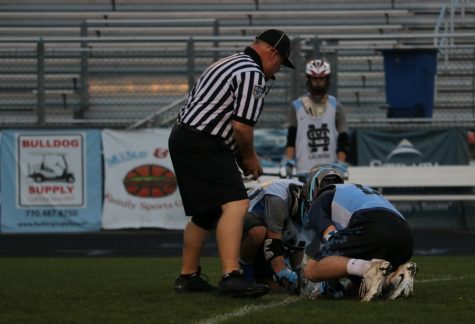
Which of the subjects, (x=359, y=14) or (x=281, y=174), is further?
(x=359, y=14)

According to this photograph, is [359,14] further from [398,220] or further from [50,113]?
[398,220]

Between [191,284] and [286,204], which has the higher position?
[286,204]

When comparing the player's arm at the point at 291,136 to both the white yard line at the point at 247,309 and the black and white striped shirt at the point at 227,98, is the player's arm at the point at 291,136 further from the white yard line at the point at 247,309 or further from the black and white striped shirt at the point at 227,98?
the white yard line at the point at 247,309

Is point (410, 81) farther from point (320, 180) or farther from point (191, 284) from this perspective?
point (191, 284)

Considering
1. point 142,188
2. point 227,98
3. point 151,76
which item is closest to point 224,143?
point 227,98

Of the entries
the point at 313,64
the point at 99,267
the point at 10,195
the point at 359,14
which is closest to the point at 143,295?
the point at 99,267

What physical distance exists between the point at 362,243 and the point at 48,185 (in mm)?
10703

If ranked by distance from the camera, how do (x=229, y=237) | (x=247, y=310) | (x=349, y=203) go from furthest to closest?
(x=229, y=237)
(x=349, y=203)
(x=247, y=310)

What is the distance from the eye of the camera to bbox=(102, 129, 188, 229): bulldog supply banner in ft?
55.8

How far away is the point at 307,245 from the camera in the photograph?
316 inches

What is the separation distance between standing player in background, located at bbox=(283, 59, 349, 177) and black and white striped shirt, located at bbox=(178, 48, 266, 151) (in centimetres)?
472

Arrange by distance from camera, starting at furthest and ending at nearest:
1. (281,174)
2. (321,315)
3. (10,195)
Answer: (10,195) < (281,174) < (321,315)

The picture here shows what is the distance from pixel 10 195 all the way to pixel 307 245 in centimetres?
988

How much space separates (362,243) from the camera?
6.98m
